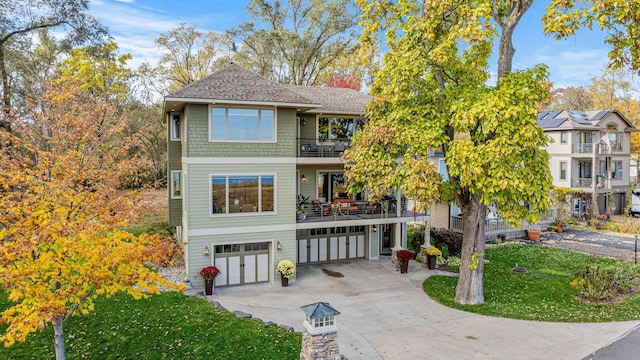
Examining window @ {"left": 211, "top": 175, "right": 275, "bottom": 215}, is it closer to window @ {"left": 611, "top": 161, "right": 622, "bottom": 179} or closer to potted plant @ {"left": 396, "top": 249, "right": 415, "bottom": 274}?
potted plant @ {"left": 396, "top": 249, "right": 415, "bottom": 274}

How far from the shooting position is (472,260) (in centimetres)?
1385

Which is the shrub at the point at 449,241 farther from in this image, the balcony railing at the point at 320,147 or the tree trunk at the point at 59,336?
the tree trunk at the point at 59,336

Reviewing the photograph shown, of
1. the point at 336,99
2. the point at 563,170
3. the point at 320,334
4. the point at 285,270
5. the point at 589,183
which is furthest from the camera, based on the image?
the point at 563,170

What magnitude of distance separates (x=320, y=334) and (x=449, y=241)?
13.7m

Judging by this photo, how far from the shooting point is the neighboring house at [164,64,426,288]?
15.1 m

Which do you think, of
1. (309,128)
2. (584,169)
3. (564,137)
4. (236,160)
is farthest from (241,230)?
(584,169)

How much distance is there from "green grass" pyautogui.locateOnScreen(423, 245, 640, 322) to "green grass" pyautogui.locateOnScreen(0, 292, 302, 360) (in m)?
7.08

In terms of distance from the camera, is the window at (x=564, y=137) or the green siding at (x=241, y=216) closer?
the green siding at (x=241, y=216)

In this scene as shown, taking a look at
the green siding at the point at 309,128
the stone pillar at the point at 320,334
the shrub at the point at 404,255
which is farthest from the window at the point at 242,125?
the stone pillar at the point at 320,334

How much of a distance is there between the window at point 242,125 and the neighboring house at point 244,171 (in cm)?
4

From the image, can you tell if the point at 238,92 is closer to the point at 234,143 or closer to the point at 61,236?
the point at 234,143

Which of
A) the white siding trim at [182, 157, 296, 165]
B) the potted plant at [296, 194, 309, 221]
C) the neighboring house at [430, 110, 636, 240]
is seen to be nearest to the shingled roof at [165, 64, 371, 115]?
the white siding trim at [182, 157, 296, 165]

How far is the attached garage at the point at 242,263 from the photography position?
616 inches

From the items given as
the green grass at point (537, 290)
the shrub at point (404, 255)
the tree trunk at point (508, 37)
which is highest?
the tree trunk at point (508, 37)
